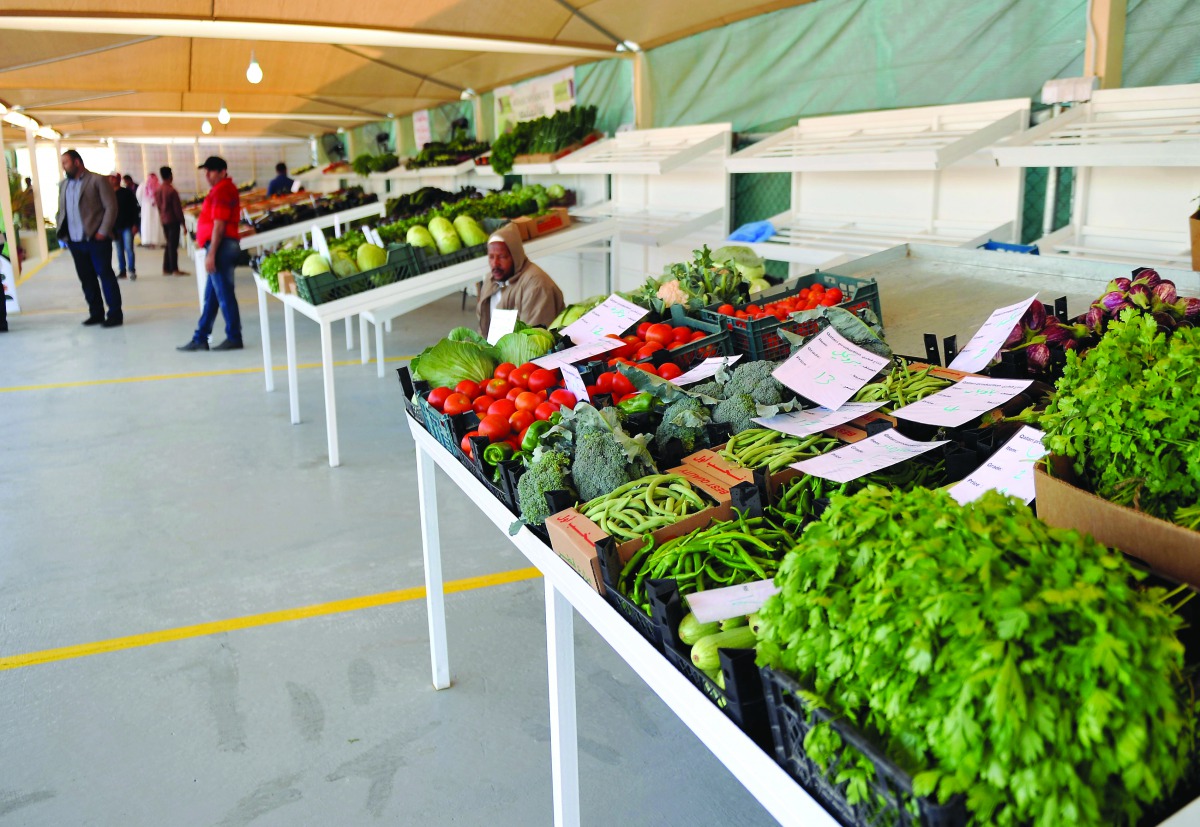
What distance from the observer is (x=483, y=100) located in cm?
1077

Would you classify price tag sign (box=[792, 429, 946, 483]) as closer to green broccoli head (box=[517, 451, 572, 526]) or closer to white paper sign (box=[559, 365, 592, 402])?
green broccoli head (box=[517, 451, 572, 526])

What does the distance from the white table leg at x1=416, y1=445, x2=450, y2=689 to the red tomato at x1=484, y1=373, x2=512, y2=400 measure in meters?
0.35

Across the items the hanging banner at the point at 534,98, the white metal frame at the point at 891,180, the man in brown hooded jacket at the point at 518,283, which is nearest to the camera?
the white metal frame at the point at 891,180

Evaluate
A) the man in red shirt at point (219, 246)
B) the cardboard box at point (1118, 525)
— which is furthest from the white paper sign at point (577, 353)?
the man in red shirt at point (219, 246)

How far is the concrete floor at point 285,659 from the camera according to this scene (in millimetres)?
2193

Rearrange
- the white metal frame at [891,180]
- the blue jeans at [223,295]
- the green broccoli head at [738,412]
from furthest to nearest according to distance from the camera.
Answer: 1. the blue jeans at [223,295]
2. the white metal frame at [891,180]
3. the green broccoli head at [738,412]

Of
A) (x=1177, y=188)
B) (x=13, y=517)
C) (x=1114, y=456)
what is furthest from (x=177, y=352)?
(x=1114, y=456)

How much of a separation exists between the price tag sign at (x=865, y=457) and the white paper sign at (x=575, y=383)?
731 mm

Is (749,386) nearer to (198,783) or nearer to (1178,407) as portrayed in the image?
(1178,407)

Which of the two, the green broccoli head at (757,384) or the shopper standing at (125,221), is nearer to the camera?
the green broccoli head at (757,384)

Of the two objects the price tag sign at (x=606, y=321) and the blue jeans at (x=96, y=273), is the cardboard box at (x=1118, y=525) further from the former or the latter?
the blue jeans at (x=96, y=273)

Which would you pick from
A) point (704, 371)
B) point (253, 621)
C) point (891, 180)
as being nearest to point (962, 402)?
point (704, 371)

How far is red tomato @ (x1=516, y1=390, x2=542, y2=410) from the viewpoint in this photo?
2.26 metres

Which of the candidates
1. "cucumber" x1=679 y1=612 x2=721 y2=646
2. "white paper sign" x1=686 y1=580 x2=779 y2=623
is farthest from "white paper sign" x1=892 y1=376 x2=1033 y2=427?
"cucumber" x1=679 y1=612 x2=721 y2=646
